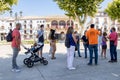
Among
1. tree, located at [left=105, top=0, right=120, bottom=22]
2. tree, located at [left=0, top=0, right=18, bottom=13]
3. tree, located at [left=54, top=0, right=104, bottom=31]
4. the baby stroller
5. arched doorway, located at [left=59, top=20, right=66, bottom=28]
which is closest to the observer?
the baby stroller

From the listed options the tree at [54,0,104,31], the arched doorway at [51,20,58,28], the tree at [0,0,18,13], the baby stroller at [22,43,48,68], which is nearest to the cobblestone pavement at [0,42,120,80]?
the baby stroller at [22,43,48,68]

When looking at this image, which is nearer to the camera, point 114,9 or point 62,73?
point 62,73

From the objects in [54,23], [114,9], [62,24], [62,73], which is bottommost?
[62,73]

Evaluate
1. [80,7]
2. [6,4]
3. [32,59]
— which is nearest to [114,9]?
[80,7]

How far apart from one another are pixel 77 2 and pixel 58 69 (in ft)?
98.0

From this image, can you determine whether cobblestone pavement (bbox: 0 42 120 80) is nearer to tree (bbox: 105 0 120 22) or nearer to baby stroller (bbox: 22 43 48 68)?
baby stroller (bbox: 22 43 48 68)

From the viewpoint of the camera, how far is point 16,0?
131 feet

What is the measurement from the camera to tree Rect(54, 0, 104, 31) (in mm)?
41719

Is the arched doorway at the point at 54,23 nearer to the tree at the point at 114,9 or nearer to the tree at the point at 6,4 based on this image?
the tree at the point at 114,9

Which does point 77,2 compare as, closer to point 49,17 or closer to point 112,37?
point 112,37

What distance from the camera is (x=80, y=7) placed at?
140ft

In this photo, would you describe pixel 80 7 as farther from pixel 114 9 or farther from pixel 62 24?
pixel 62 24

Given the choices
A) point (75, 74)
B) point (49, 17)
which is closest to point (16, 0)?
point (75, 74)

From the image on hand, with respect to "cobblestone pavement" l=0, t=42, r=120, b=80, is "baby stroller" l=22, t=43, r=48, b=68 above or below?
above
